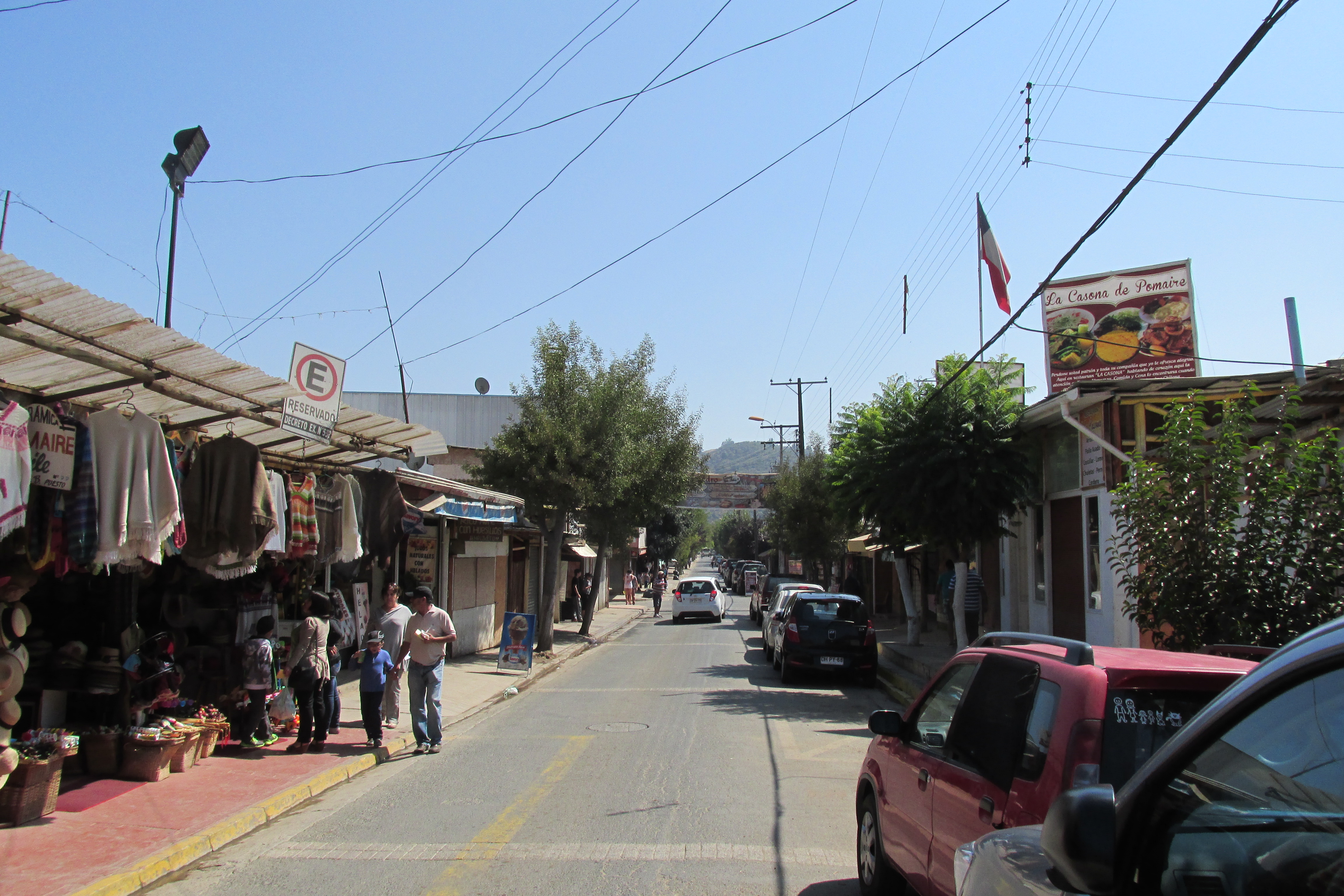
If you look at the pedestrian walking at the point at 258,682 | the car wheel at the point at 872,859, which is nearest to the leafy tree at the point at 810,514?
the pedestrian walking at the point at 258,682

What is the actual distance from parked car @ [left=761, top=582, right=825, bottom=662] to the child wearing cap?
9.06 meters

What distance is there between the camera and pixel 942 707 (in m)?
5.31

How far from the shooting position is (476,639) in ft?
74.4

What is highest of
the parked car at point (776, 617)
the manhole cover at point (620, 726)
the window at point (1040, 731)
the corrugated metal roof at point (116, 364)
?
the corrugated metal roof at point (116, 364)

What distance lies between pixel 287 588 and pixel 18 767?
5.56m

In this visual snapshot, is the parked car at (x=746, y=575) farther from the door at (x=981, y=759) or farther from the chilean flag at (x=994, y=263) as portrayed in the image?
the door at (x=981, y=759)

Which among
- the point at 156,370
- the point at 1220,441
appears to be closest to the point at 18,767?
the point at 156,370

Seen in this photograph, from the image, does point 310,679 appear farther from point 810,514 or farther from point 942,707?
point 810,514

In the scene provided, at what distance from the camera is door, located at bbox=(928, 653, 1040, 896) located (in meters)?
4.00

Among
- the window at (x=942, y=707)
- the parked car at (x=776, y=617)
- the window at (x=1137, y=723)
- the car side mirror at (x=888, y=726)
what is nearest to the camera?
the window at (x=1137, y=723)

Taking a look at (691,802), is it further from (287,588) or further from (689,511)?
(689,511)

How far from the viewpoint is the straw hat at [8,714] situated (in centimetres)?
726

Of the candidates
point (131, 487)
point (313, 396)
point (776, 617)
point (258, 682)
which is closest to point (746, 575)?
point (776, 617)

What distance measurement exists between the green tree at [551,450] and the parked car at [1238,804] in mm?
20246
